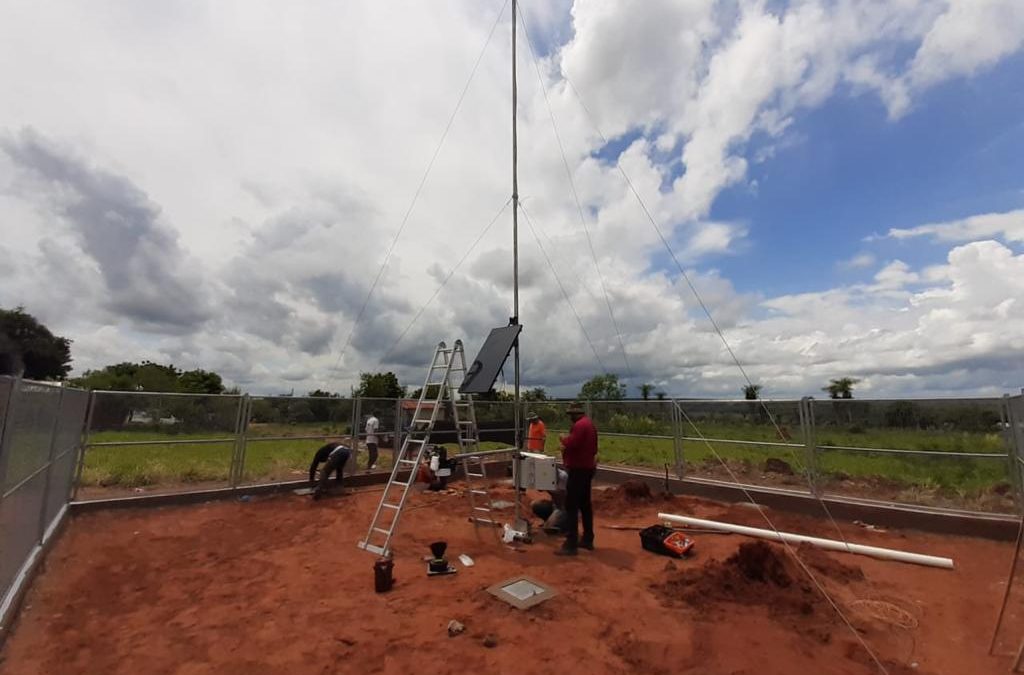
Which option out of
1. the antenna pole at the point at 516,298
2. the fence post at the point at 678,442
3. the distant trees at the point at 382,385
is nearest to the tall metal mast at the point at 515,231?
the antenna pole at the point at 516,298

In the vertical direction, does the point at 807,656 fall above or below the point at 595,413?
below

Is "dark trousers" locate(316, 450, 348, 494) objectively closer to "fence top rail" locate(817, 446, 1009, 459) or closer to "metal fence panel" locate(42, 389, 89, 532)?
"metal fence panel" locate(42, 389, 89, 532)

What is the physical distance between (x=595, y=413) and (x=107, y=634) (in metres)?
9.54

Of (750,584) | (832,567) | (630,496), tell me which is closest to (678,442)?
(630,496)

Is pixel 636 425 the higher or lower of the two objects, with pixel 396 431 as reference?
higher

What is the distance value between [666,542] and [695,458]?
414cm

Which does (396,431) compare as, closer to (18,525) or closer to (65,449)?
(65,449)

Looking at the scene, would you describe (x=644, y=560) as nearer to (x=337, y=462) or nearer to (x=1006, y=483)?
(x=1006, y=483)

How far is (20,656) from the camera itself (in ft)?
12.0

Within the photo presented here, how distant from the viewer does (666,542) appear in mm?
6102

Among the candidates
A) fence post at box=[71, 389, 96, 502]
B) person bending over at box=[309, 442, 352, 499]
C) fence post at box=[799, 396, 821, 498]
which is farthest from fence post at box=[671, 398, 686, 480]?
fence post at box=[71, 389, 96, 502]

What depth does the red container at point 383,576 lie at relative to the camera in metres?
4.84

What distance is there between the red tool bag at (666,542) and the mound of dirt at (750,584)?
0.69 m

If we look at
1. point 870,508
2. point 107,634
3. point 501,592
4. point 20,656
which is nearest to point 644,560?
point 501,592
